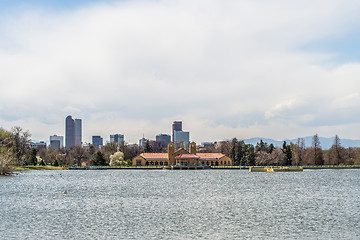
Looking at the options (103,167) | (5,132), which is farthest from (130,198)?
(103,167)

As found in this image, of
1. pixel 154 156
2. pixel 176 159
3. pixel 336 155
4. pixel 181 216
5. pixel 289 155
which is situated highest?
pixel 154 156

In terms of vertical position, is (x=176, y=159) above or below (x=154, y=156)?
below

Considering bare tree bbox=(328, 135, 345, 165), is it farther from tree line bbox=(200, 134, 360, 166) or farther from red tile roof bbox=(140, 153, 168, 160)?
red tile roof bbox=(140, 153, 168, 160)

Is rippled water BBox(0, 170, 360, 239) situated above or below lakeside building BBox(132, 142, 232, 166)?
below

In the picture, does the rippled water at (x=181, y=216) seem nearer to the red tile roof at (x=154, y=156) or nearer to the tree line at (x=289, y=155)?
the tree line at (x=289, y=155)

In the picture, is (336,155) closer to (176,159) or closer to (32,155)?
(176,159)

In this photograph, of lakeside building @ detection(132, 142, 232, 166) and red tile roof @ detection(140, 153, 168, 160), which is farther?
red tile roof @ detection(140, 153, 168, 160)

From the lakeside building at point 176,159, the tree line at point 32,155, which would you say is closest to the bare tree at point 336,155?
the lakeside building at point 176,159

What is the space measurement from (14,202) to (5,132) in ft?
263

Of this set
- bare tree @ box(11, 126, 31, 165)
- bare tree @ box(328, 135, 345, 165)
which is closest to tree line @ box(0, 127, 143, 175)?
bare tree @ box(11, 126, 31, 165)

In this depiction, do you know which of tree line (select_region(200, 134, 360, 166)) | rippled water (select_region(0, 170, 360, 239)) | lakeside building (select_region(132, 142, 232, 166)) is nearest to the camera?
rippled water (select_region(0, 170, 360, 239))

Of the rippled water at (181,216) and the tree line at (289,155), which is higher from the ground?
the tree line at (289,155)

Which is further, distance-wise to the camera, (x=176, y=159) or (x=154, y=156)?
(x=154, y=156)

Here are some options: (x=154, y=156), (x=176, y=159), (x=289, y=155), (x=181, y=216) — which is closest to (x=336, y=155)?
(x=289, y=155)
